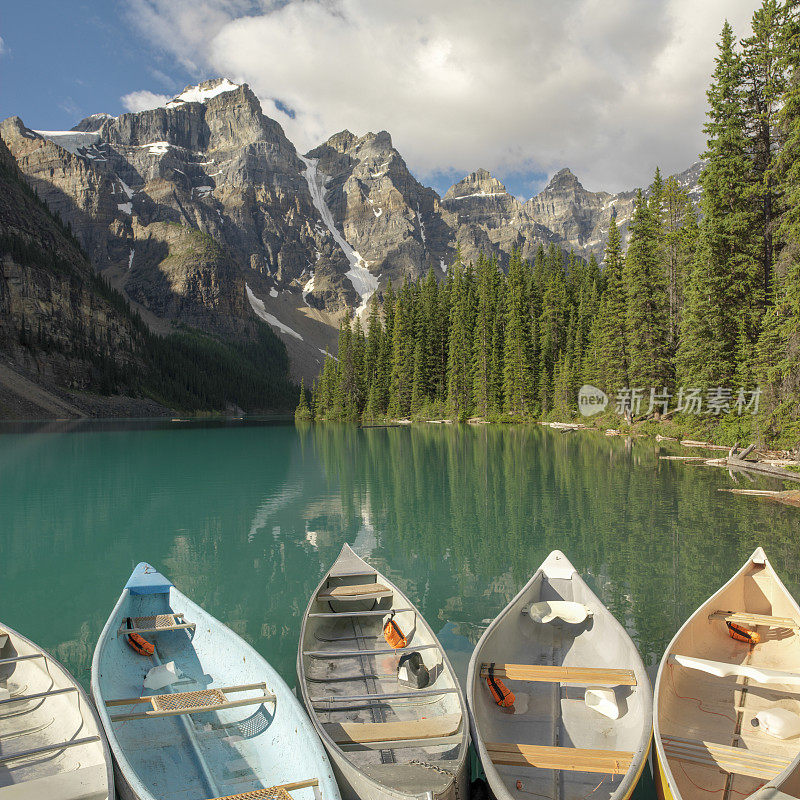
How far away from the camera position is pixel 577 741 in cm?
537

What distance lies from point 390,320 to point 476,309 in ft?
52.5

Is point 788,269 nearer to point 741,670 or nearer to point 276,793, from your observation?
point 741,670

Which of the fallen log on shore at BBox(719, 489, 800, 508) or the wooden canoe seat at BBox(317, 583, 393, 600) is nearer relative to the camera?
the wooden canoe seat at BBox(317, 583, 393, 600)

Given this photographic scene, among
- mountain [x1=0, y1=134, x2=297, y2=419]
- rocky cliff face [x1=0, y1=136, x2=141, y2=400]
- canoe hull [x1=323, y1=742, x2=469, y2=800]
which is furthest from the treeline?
rocky cliff face [x1=0, y1=136, x2=141, y2=400]

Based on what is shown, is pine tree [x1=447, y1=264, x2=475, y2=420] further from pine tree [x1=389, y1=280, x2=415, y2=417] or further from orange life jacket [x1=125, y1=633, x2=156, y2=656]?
orange life jacket [x1=125, y1=633, x2=156, y2=656]

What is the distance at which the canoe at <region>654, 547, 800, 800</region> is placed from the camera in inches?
177

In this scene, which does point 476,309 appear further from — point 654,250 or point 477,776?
point 477,776

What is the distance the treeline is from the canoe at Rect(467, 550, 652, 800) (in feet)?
60.8

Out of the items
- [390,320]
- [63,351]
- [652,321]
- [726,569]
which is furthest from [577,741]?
[63,351]

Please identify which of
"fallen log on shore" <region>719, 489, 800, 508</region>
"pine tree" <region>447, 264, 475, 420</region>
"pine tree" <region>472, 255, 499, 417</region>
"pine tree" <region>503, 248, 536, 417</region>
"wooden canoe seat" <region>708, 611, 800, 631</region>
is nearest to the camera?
"wooden canoe seat" <region>708, 611, 800, 631</region>

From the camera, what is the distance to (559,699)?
5941 mm

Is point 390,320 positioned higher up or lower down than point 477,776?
higher up

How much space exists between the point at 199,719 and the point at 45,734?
1501 mm

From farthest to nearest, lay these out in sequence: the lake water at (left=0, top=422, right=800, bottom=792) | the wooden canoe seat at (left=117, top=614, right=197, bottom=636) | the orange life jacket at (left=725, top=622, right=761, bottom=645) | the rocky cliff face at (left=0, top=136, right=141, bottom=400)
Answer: the rocky cliff face at (left=0, top=136, right=141, bottom=400) < the lake water at (left=0, top=422, right=800, bottom=792) < the wooden canoe seat at (left=117, top=614, right=197, bottom=636) < the orange life jacket at (left=725, top=622, right=761, bottom=645)
